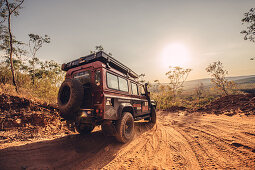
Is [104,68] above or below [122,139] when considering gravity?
above

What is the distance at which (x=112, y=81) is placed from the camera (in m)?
3.21

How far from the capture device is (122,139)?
2916 millimetres

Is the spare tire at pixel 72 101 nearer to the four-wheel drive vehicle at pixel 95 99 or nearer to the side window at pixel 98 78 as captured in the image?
the four-wheel drive vehicle at pixel 95 99

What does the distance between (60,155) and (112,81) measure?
7.29 ft

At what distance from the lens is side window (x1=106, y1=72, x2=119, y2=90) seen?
9.93 feet

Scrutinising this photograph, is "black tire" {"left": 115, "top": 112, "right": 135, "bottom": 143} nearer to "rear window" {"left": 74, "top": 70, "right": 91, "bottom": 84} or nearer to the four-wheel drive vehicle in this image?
the four-wheel drive vehicle

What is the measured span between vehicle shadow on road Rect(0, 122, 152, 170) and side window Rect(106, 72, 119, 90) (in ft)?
5.74

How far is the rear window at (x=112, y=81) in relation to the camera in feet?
9.96

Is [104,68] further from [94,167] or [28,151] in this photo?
[28,151]

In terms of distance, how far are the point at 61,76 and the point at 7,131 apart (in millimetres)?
4656

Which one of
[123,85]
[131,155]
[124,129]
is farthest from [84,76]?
[131,155]

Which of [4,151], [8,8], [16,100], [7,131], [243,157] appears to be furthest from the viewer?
[8,8]

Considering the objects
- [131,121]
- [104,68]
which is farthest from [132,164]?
[104,68]

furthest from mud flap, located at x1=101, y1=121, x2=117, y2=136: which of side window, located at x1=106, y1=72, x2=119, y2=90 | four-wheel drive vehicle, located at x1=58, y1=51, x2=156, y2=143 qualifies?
side window, located at x1=106, y1=72, x2=119, y2=90
